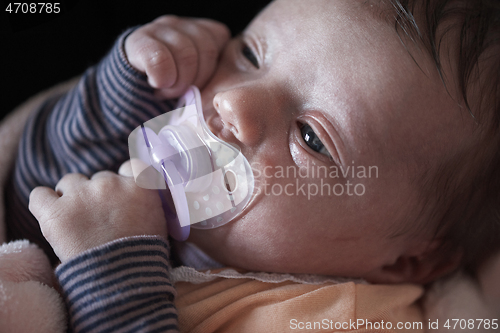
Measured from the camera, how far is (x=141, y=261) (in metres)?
0.81

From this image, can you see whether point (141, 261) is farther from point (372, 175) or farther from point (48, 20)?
point (48, 20)

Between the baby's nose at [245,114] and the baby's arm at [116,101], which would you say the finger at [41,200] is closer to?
the baby's arm at [116,101]

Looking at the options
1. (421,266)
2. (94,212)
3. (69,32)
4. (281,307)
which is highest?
(69,32)

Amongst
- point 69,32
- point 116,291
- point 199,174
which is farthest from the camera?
point 69,32

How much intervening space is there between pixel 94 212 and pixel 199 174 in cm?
22

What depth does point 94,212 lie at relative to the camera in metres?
0.85

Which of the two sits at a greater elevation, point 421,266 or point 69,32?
point 69,32

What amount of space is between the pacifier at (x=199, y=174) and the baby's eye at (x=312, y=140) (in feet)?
0.42

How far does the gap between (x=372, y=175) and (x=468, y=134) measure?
21cm

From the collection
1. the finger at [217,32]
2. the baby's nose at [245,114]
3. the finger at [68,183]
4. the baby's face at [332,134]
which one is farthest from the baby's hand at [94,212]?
the finger at [217,32]

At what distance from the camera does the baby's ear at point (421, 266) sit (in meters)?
1.04

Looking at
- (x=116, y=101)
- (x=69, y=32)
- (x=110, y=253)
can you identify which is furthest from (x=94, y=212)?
(x=69, y=32)

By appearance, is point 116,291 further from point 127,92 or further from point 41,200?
point 127,92

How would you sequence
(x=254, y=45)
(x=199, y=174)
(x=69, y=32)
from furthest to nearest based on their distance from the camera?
(x=69, y=32) → (x=254, y=45) → (x=199, y=174)
